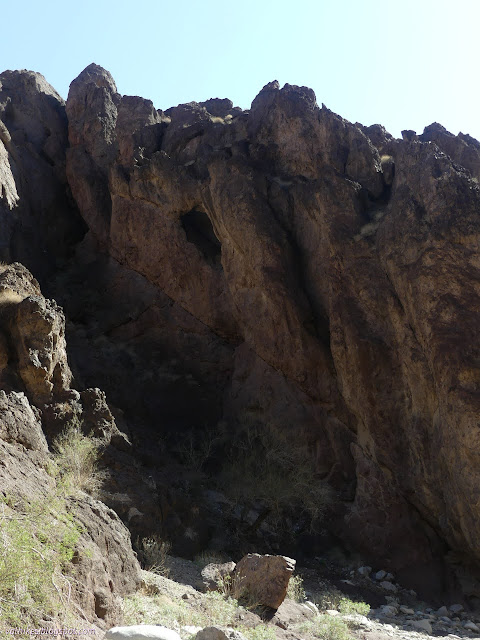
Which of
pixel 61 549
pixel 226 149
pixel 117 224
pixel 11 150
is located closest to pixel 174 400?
pixel 117 224

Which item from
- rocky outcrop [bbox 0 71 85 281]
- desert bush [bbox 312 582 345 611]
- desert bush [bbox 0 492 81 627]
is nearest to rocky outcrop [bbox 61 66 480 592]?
rocky outcrop [bbox 0 71 85 281]

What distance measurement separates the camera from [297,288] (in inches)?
896

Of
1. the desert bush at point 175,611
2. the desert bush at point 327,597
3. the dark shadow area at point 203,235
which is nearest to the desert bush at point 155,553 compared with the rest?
the desert bush at point 175,611

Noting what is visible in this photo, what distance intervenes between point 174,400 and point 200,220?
7688 mm

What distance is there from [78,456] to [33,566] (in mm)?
9034

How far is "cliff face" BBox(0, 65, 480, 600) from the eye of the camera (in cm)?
1778

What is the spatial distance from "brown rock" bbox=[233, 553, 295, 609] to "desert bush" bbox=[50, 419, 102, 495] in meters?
4.42

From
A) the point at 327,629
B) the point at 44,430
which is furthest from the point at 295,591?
the point at 44,430

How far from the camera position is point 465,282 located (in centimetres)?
1753

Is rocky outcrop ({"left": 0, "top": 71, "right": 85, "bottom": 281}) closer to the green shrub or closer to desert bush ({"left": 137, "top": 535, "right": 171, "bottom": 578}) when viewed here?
desert bush ({"left": 137, "top": 535, "right": 171, "bottom": 578})

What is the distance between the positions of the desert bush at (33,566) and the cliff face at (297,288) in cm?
1137

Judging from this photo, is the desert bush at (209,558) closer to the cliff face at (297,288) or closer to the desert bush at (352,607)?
the desert bush at (352,607)

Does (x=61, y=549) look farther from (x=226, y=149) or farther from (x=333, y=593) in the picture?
(x=226, y=149)

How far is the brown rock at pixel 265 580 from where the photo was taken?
36.2 ft
